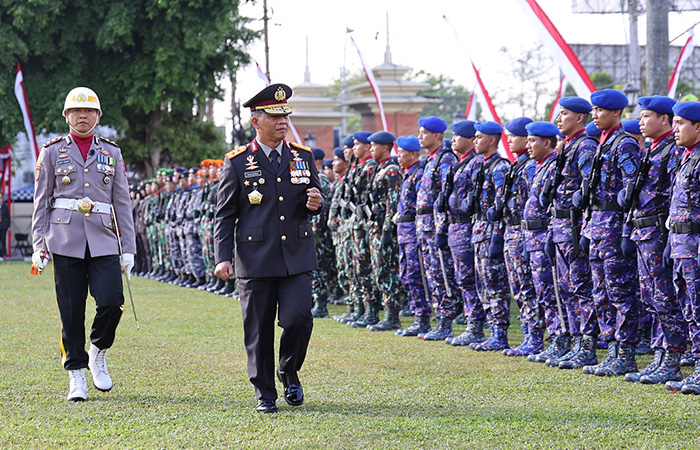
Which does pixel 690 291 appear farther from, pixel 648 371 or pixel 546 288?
pixel 546 288

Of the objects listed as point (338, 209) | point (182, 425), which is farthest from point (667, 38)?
point (182, 425)

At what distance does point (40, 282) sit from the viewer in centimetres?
1961

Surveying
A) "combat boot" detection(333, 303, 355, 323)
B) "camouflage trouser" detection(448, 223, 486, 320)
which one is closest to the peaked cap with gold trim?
"camouflage trouser" detection(448, 223, 486, 320)

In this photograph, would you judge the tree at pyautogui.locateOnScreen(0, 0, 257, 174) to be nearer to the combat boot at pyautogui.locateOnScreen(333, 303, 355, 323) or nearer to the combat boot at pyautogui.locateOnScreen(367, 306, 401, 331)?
the combat boot at pyautogui.locateOnScreen(333, 303, 355, 323)

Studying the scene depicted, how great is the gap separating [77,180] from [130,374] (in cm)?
185

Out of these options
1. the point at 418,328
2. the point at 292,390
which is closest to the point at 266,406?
the point at 292,390

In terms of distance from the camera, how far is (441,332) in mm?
10523

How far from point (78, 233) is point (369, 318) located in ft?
17.4

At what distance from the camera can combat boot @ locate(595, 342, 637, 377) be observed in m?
8.06

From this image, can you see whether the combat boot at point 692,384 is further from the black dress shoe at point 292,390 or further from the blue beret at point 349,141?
the blue beret at point 349,141

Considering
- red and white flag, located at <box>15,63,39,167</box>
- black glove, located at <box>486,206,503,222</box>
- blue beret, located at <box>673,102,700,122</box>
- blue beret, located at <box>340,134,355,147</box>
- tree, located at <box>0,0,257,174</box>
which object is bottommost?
black glove, located at <box>486,206,503,222</box>

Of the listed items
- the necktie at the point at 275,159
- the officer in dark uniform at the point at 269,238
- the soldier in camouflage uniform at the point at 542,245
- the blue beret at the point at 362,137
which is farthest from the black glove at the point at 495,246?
the necktie at the point at 275,159

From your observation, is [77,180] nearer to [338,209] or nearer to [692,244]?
[692,244]

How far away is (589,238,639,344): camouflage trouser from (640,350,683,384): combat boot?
0.44m
